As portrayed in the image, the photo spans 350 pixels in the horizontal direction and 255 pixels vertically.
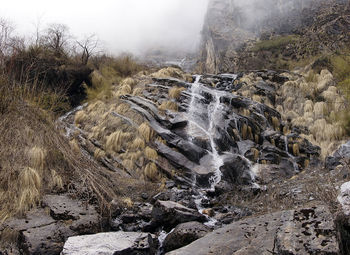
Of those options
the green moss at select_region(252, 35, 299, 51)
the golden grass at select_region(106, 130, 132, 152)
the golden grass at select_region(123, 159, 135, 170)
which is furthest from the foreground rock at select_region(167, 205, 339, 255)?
the green moss at select_region(252, 35, 299, 51)

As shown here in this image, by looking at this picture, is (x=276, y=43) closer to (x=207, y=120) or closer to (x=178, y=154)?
(x=207, y=120)

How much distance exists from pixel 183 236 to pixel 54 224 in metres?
2.28

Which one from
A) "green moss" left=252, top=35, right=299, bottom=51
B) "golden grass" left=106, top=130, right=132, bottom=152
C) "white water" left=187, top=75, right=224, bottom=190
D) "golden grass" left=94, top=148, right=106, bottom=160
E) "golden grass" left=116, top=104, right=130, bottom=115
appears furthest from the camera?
"green moss" left=252, top=35, right=299, bottom=51

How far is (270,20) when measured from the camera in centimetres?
2459

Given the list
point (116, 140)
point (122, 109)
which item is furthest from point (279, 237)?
point (122, 109)

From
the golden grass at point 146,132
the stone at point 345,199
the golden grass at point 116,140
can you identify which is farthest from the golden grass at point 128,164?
the stone at point 345,199

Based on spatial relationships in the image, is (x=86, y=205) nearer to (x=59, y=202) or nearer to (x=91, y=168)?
(x=59, y=202)

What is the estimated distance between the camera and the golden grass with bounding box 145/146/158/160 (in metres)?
9.79

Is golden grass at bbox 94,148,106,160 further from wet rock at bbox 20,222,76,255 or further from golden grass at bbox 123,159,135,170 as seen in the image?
wet rock at bbox 20,222,76,255

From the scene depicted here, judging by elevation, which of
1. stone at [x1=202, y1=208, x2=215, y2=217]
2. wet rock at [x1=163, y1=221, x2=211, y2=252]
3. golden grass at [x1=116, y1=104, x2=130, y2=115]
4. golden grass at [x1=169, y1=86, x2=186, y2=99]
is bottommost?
stone at [x1=202, y1=208, x2=215, y2=217]

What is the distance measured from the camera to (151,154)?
986cm

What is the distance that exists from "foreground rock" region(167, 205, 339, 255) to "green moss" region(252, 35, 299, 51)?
19514mm

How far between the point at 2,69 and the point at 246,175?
286 inches

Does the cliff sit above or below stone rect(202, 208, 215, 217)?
above
